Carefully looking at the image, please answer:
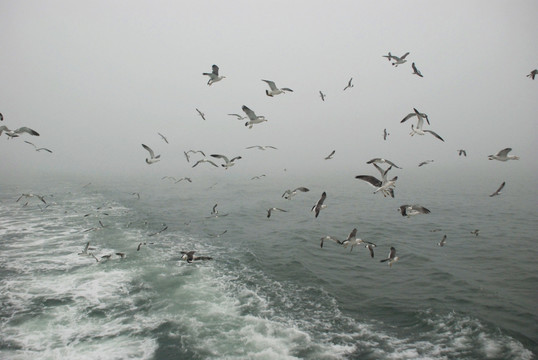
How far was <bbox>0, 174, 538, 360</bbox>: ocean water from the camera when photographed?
1080 cm

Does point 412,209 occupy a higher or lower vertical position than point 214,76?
lower

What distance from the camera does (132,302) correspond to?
14062 millimetres

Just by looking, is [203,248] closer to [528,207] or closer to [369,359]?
[369,359]

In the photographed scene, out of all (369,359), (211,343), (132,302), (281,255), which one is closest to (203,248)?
(281,255)

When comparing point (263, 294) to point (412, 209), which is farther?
point (263, 294)

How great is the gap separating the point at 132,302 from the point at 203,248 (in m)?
9.00

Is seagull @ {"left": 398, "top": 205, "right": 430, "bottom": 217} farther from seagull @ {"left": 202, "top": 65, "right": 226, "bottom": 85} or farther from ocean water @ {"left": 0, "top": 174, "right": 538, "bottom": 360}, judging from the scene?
seagull @ {"left": 202, "top": 65, "right": 226, "bottom": 85}

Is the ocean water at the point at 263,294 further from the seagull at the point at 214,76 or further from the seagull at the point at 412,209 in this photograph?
the seagull at the point at 214,76

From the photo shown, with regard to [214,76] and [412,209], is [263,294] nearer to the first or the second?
[412,209]

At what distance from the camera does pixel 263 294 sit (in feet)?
48.8

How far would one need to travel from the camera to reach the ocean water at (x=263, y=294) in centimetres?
1080

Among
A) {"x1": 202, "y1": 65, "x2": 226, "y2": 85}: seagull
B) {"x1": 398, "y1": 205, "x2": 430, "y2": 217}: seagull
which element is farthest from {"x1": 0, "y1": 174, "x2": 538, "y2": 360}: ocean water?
{"x1": 202, "y1": 65, "x2": 226, "y2": 85}: seagull

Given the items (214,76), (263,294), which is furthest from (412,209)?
(214,76)

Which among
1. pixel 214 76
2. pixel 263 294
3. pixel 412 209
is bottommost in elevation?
pixel 263 294
